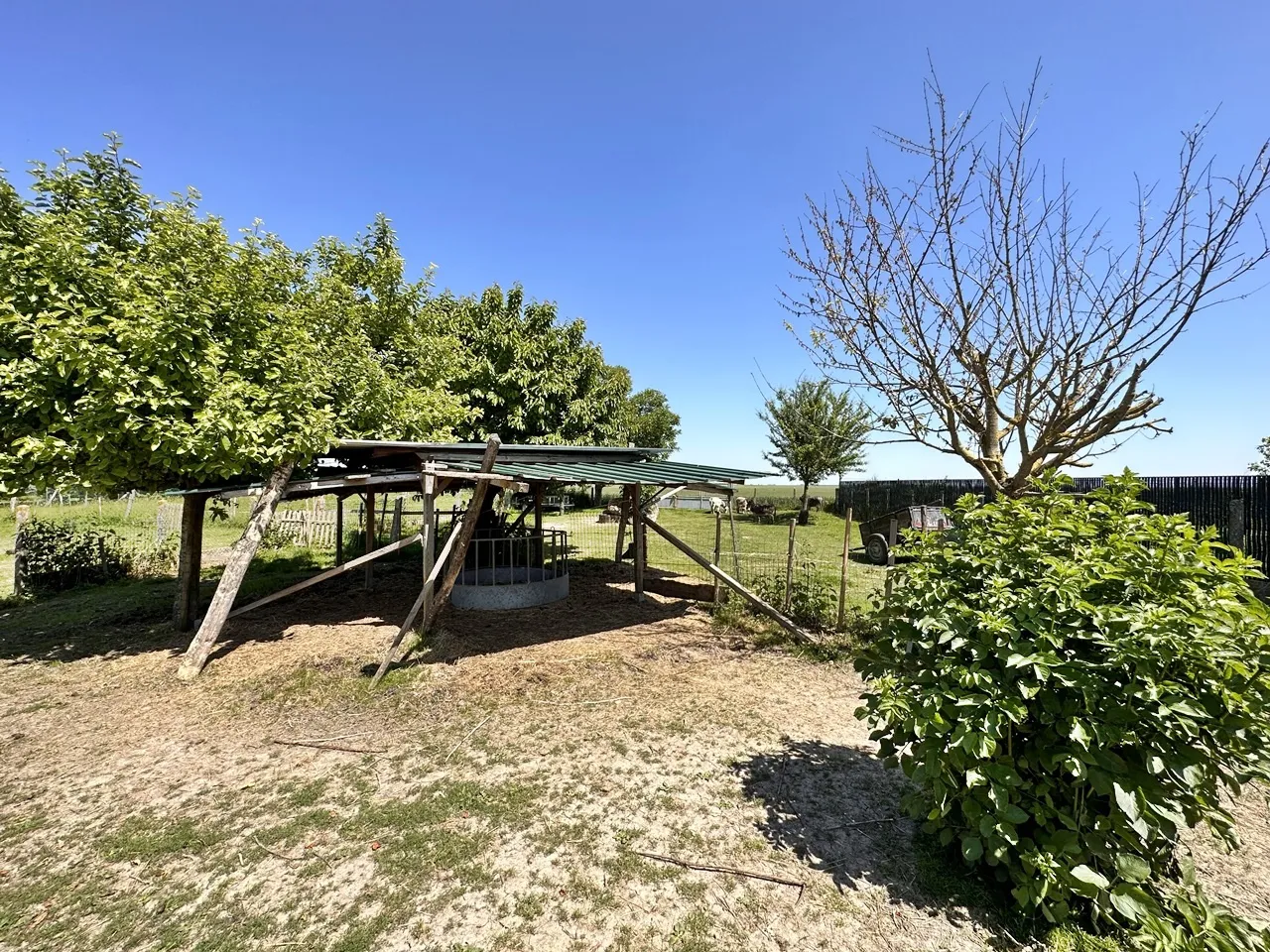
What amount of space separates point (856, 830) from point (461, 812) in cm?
265

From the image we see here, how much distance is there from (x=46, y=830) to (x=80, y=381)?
14.6 ft

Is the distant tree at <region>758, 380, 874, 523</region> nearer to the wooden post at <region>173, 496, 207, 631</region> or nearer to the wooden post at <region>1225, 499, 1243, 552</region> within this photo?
the wooden post at <region>1225, 499, 1243, 552</region>

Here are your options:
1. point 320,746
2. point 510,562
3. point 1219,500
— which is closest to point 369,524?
point 510,562

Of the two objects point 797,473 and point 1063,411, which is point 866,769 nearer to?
point 1063,411

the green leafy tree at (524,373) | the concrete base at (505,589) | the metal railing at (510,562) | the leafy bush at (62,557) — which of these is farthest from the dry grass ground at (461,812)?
the green leafy tree at (524,373)

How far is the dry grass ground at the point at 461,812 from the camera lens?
2738 millimetres

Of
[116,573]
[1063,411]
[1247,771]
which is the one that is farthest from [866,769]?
[116,573]

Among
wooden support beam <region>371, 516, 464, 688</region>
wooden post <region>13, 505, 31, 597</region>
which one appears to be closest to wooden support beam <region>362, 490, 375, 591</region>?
wooden support beam <region>371, 516, 464, 688</region>

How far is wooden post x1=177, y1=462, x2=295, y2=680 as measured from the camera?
6605mm

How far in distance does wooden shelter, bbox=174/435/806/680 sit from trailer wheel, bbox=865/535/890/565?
22.3ft

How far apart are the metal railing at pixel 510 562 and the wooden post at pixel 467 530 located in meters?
2.64

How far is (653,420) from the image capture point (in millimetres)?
44906

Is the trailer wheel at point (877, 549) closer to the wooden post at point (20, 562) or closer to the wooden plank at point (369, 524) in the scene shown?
the wooden plank at point (369, 524)

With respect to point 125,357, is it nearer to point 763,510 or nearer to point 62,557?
point 62,557
